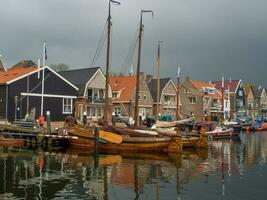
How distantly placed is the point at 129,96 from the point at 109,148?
34502mm

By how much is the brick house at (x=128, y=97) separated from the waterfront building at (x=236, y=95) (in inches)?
1463

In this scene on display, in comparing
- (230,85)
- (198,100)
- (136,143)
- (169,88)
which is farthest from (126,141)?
(230,85)

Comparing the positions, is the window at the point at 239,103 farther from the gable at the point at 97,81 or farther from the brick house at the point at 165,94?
the gable at the point at 97,81

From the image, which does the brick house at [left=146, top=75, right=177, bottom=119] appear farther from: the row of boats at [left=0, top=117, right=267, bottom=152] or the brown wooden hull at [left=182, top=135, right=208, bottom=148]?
the row of boats at [left=0, top=117, right=267, bottom=152]

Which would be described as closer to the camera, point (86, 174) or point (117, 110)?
point (86, 174)

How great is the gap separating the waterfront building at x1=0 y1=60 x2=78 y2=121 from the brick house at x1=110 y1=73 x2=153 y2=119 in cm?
1625

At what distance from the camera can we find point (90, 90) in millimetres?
62125

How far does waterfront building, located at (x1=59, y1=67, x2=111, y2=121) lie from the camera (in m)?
59.8

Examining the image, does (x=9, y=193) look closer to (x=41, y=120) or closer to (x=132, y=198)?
(x=132, y=198)

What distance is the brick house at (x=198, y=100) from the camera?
3583 inches

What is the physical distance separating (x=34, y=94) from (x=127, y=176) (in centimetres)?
2895

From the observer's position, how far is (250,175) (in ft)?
84.3

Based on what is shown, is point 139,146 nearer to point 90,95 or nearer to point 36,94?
point 36,94

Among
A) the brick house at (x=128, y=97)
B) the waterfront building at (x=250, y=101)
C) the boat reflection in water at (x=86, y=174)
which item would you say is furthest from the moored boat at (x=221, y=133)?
the waterfront building at (x=250, y=101)
